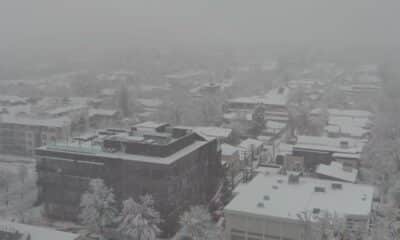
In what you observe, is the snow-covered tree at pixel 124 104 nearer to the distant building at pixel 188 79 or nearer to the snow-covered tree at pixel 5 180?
the distant building at pixel 188 79

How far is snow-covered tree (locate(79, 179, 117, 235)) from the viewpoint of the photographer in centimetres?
3089

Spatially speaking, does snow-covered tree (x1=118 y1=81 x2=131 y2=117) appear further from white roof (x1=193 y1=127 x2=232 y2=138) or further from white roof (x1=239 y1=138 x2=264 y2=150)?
white roof (x1=239 y1=138 x2=264 y2=150)

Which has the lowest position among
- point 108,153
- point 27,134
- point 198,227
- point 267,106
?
point 198,227

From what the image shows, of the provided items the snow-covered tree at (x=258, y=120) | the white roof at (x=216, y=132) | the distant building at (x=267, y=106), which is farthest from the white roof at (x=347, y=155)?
the distant building at (x=267, y=106)

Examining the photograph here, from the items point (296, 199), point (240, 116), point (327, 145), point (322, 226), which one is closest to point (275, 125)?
point (240, 116)

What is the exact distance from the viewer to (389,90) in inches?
3684

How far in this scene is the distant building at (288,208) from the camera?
94.6ft

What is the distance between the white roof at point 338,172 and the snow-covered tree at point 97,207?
774 inches

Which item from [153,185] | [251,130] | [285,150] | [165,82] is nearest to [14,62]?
[165,82]

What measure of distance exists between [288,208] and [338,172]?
12703 millimetres

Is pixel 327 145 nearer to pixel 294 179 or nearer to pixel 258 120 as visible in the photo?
pixel 258 120

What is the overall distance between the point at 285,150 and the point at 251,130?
12.3 metres

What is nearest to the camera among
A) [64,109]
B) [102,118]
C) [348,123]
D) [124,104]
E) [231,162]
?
[231,162]

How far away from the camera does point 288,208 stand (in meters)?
30.2
